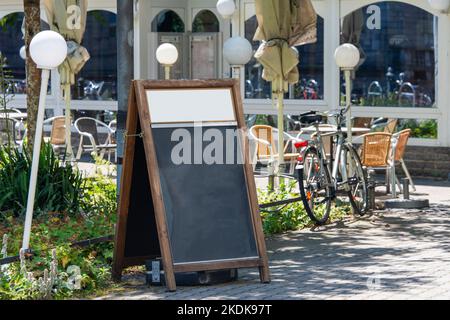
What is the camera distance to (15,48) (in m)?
22.2

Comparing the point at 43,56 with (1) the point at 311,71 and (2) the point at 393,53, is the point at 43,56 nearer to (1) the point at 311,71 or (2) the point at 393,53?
(2) the point at 393,53

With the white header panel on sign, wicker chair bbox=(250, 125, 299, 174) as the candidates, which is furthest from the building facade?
the white header panel on sign

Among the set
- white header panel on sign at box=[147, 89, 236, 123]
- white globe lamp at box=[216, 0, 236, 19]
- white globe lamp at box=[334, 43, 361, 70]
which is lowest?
white header panel on sign at box=[147, 89, 236, 123]

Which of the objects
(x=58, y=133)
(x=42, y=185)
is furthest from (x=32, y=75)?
(x=58, y=133)

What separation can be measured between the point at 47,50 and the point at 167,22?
1281 centimetres

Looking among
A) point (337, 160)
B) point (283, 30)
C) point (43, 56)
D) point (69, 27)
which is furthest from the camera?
point (69, 27)

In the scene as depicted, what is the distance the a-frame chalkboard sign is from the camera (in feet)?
26.9

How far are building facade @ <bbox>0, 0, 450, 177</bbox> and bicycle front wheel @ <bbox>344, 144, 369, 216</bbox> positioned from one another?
4.40m

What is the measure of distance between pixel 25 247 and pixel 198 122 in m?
1.64

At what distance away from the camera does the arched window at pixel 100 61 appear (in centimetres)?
2105

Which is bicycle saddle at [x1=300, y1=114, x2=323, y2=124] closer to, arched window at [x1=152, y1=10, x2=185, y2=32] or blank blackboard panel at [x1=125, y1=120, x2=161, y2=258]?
blank blackboard panel at [x1=125, y1=120, x2=161, y2=258]

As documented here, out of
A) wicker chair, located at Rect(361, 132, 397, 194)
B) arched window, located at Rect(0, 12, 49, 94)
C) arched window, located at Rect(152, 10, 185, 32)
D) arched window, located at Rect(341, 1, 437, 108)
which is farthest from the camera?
arched window, located at Rect(0, 12, 49, 94)

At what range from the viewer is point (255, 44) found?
19188 mm

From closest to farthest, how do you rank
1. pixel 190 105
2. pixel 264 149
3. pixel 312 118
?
pixel 190 105 < pixel 312 118 < pixel 264 149
